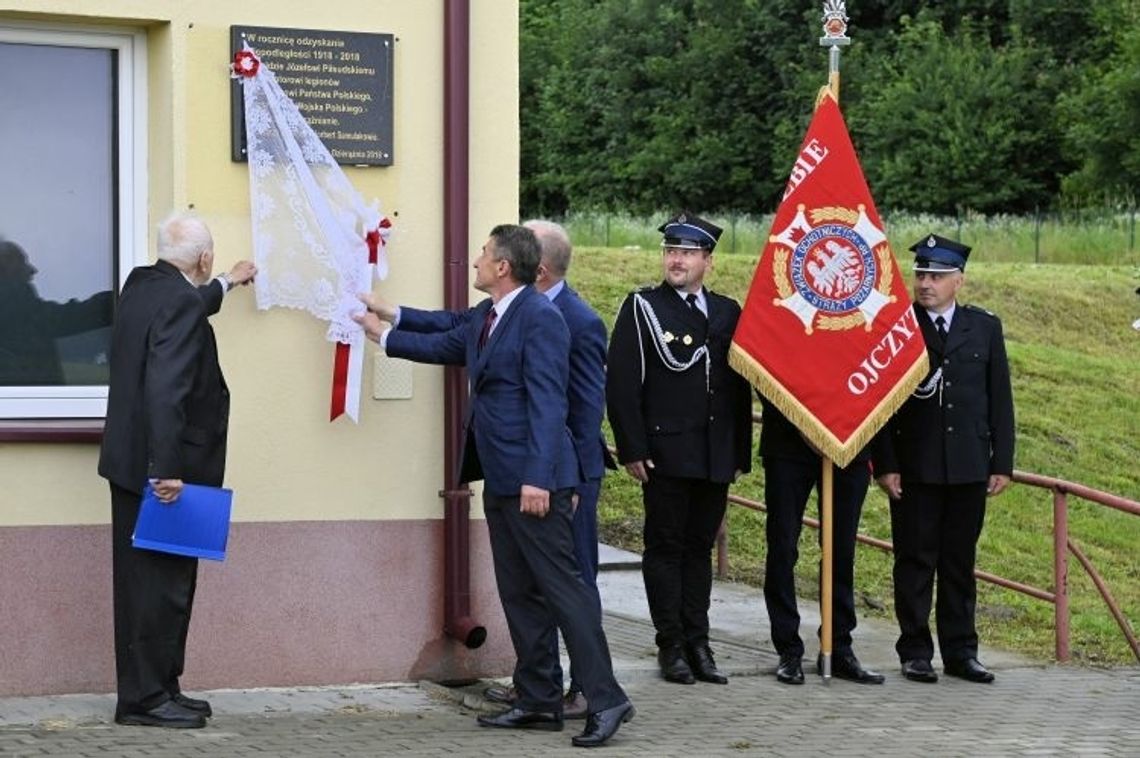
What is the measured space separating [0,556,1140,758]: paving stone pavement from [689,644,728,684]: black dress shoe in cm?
8

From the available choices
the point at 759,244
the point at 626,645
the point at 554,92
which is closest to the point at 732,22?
the point at 554,92

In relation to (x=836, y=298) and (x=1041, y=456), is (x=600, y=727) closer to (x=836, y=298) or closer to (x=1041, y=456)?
(x=836, y=298)

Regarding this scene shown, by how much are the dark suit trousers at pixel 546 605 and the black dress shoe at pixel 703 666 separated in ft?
4.12

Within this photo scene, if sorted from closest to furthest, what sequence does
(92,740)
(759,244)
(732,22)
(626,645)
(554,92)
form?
(92,740)
(626,645)
(759,244)
(732,22)
(554,92)

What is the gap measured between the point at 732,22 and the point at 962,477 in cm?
6079

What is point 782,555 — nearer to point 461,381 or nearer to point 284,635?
point 461,381

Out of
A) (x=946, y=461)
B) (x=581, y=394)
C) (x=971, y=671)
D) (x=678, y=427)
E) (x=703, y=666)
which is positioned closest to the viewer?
(x=581, y=394)

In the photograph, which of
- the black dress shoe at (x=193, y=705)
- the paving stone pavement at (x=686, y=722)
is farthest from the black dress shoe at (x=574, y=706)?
the black dress shoe at (x=193, y=705)

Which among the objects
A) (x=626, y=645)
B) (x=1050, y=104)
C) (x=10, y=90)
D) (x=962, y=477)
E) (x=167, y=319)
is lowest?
(x=626, y=645)

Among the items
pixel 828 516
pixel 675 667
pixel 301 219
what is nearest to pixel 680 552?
pixel 675 667

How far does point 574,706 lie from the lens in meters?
8.45

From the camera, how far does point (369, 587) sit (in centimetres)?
882

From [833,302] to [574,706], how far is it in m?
2.26

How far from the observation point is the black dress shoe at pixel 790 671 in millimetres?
9328
